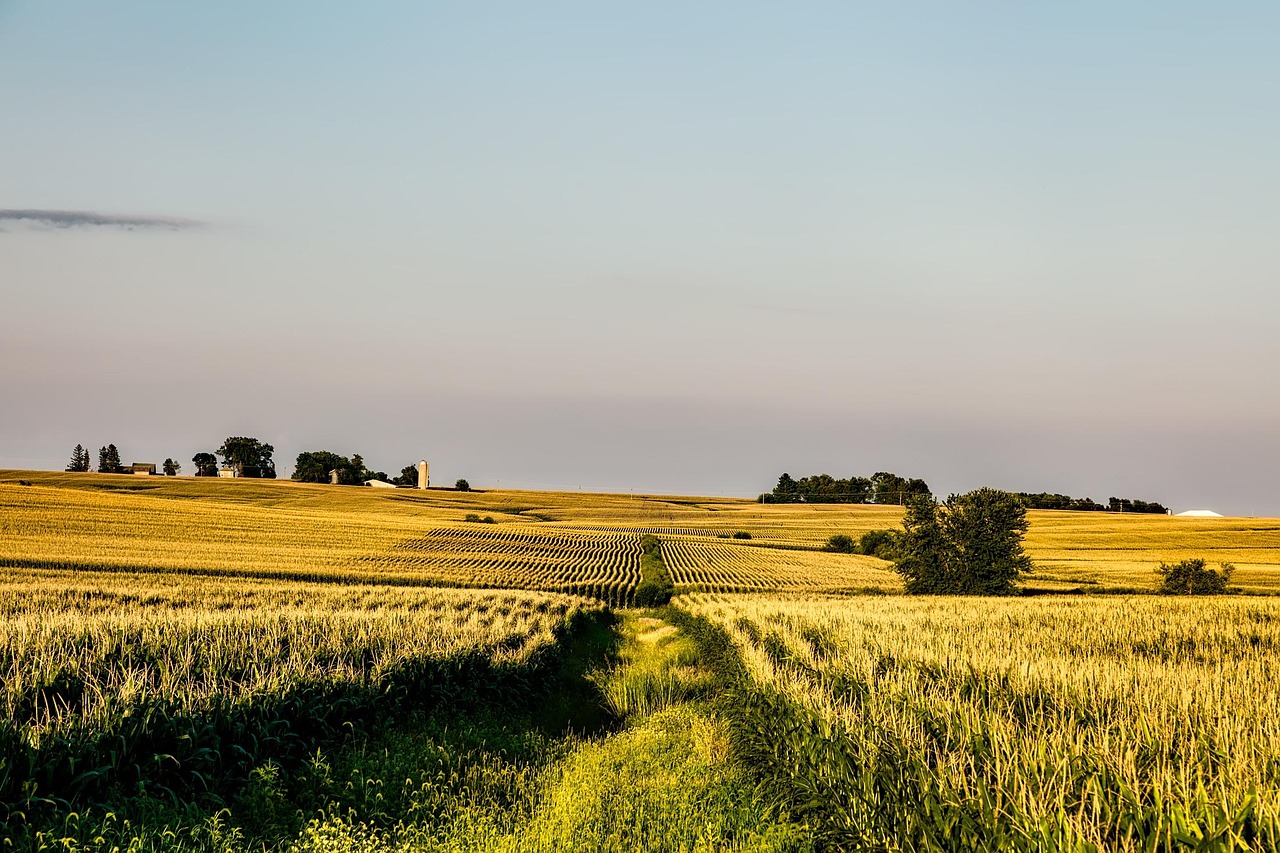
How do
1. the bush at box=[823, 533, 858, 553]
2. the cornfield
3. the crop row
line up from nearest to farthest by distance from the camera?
the cornfield, the crop row, the bush at box=[823, 533, 858, 553]

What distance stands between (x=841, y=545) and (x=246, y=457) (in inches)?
5543

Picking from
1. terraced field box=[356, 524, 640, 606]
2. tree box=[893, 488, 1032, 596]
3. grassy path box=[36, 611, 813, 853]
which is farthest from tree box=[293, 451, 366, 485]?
grassy path box=[36, 611, 813, 853]

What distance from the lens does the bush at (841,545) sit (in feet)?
339

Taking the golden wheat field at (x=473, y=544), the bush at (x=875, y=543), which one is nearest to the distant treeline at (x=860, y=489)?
the golden wheat field at (x=473, y=544)

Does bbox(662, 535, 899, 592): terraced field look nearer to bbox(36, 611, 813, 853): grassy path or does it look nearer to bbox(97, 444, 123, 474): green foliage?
bbox(36, 611, 813, 853): grassy path

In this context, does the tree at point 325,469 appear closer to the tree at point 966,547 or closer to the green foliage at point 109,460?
the green foliage at point 109,460

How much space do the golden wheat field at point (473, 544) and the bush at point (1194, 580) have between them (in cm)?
316

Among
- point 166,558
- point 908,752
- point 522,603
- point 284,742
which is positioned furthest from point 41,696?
point 166,558

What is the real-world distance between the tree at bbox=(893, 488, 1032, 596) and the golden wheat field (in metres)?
2.79

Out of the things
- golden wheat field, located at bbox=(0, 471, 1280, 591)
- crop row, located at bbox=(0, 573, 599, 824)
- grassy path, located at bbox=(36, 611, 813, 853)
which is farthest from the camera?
golden wheat field, located at bbox=(0, 471, 1280, 591)

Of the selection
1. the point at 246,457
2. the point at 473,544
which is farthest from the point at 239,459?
the point at 473,544

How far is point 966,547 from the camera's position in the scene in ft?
180

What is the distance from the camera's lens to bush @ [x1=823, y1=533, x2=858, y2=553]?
103m

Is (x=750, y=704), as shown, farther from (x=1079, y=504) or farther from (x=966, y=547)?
(x=1079, y=504)
